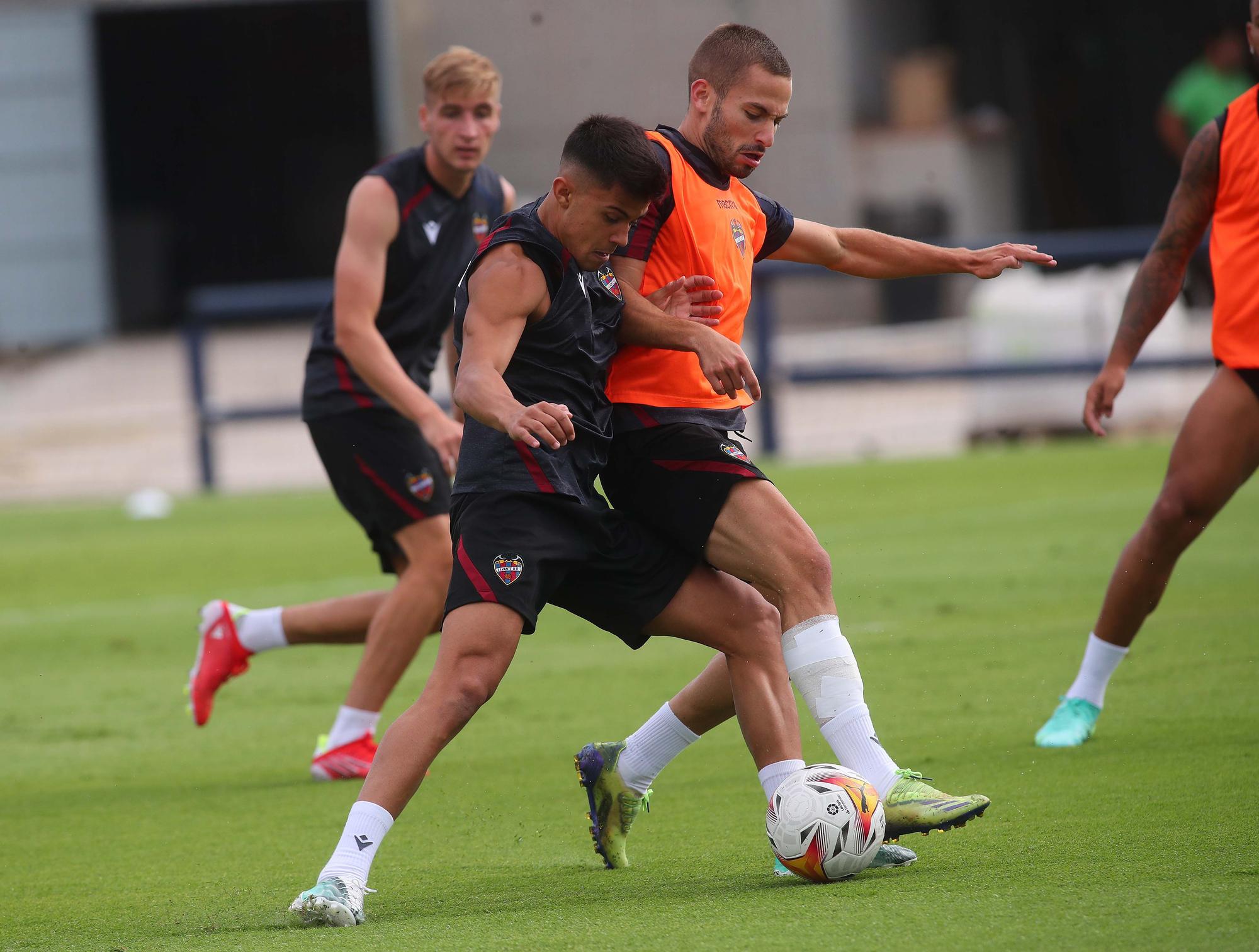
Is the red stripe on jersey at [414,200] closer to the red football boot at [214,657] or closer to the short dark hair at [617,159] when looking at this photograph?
the red football boot at [214,657]

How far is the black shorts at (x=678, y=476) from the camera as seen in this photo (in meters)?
4.27

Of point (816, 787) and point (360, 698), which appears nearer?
point (816, 787)

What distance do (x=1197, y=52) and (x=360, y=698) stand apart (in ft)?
76.9

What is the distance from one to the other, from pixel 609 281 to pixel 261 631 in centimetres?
257

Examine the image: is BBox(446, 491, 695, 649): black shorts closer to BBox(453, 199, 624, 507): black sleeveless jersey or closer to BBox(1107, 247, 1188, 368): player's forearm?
BBox(453, 199, 624, 507): black sleeveless jersey

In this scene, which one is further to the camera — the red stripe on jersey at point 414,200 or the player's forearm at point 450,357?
the red stripe on jersey at point 414,200

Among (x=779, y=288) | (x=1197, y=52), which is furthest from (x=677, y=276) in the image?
(x=1197, y=52)

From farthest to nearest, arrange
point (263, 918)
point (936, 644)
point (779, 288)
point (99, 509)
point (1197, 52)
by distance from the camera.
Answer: point (1197, 52)
point (779, 288)
point (99, 509)
point (936, 644)
point (263, 918)

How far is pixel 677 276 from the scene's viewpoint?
14.8 ft

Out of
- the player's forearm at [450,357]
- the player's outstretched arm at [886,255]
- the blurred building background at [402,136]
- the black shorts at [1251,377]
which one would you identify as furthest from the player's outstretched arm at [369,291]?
the blurred building background at [402,136]

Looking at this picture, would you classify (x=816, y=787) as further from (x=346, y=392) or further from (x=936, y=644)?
(x=936, y=644)

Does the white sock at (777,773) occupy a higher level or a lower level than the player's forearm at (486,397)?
lower

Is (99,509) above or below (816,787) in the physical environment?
below

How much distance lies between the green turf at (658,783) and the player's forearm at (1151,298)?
1227mm
